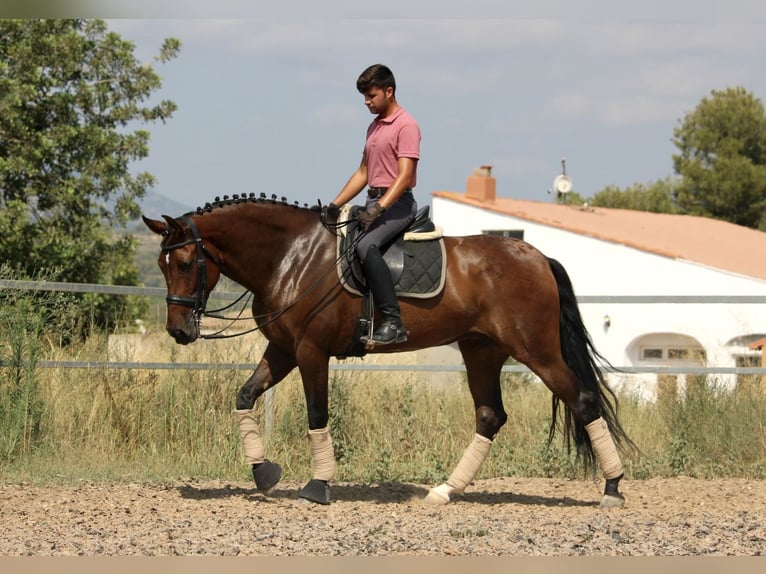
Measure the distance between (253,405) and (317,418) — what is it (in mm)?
569

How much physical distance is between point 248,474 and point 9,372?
235cm

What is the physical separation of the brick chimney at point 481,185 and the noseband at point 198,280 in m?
35.6

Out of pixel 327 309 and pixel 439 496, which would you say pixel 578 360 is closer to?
pixel 439 496

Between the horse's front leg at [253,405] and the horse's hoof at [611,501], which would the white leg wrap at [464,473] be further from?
the horse's front leg at [253,405]

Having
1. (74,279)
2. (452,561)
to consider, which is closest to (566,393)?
(452,561)

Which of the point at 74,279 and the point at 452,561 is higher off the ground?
the point at 74,279

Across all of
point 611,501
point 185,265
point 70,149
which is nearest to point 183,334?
point 185,265

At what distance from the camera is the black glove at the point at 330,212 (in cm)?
834

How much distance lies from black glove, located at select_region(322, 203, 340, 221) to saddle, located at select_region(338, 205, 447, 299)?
0.07 metres

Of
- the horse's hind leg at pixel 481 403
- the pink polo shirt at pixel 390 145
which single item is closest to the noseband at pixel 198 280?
the pink polo shirt at pixel 390 145

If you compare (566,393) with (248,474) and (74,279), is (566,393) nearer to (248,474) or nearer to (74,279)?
(248,474)

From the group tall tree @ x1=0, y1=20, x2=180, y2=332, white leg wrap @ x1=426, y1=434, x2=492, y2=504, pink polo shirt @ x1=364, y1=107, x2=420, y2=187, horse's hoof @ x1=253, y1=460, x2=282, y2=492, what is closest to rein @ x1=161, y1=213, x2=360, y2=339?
pink polo shirt @ x1=364, y1=107, x2=420, y2=187

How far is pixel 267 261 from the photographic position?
8.23 meters

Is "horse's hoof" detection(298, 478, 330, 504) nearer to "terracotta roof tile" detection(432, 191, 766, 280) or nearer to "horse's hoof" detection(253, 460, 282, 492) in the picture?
"horse's hoof" detection(253, 460, 282, 492)
